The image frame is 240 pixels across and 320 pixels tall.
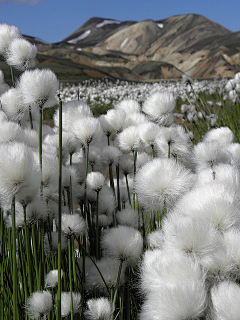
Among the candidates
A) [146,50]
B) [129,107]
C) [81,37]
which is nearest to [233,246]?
[129,107]

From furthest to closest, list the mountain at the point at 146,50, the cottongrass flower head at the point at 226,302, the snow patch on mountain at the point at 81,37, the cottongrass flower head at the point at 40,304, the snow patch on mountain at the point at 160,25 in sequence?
the snow patch on mountain at the point at 81,37 < the snow patch on mountain at the point at 160,25 < the mountain at the point at 146,50 < the cottongrass flower head at the point at 40,304 < the cottongrass flower head at the point at 226,302

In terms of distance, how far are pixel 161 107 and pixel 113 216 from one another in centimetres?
48

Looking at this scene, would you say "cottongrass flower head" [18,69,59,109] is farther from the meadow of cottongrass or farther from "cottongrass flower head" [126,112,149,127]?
"cottongrass flower head" [126,112,149,127]

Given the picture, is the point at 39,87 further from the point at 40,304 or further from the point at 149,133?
the point at 40,304

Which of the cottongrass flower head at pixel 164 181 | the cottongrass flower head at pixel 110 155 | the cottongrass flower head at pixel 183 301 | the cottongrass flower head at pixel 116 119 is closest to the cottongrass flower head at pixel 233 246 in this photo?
the cottongrass flower head at pixel 183 301

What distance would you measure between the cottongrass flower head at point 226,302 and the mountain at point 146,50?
2799cm

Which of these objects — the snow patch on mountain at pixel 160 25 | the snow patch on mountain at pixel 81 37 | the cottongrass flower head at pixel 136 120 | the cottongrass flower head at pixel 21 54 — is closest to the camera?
the cottongrass flower head at pixel 21 54

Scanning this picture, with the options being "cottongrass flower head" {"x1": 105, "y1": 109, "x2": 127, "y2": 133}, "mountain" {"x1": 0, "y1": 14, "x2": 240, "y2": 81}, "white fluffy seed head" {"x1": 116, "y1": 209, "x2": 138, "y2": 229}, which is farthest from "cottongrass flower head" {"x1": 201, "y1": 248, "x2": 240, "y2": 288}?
"mountain" {"x1": 0, "y1": 14, "x2": 240, "y2": 81}

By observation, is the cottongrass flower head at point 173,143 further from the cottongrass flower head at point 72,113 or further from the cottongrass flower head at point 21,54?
the cottongrass flower head at point 21,54

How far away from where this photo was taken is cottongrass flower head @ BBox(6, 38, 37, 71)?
1667 millimetres

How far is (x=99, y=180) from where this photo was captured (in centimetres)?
147

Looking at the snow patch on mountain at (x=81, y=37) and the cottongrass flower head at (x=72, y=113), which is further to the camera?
the snow patch on mountain at (x=81, y=37)

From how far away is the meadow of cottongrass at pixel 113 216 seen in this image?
0.80 meters

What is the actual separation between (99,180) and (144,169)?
31cm
